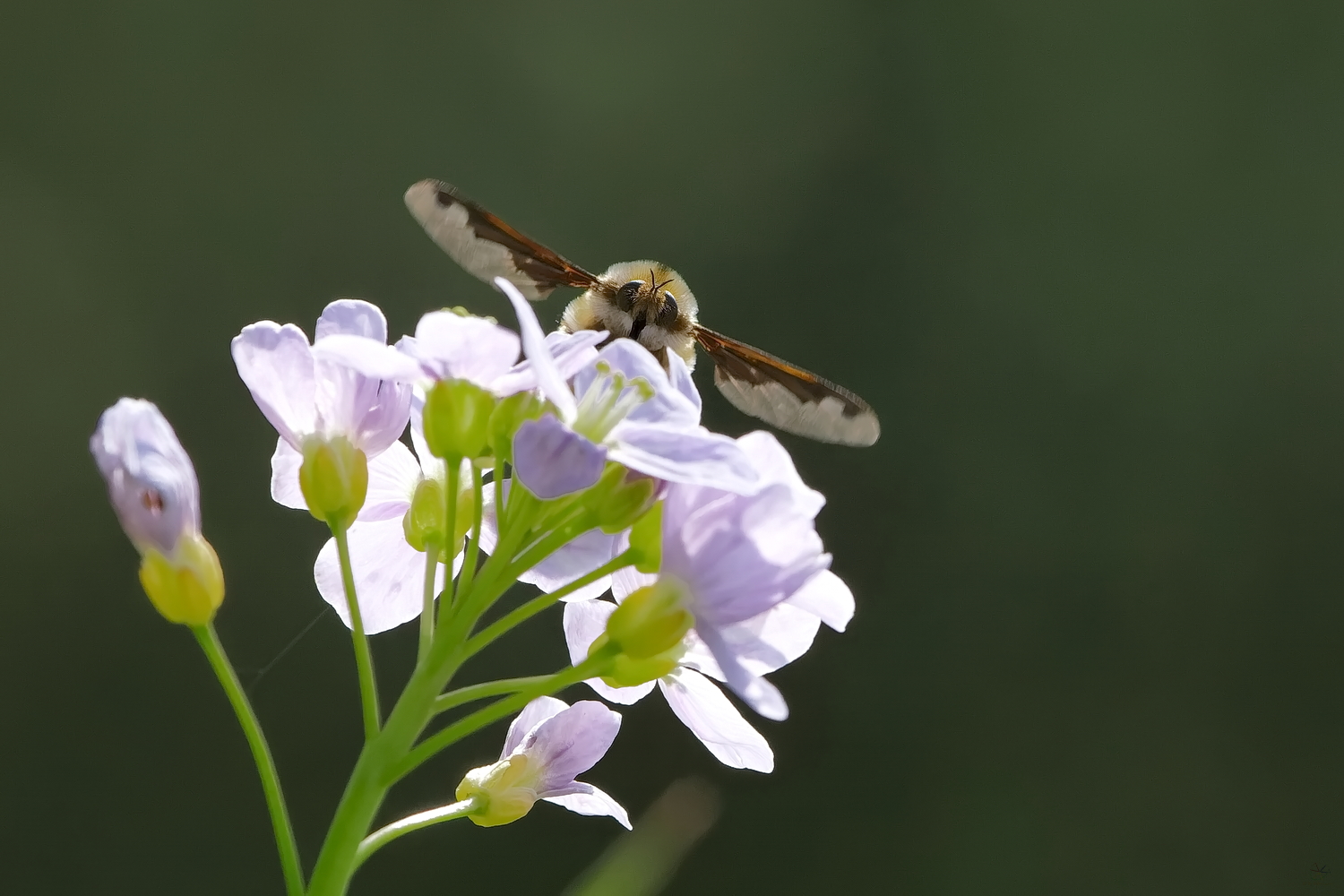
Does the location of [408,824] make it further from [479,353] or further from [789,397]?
[789,397]

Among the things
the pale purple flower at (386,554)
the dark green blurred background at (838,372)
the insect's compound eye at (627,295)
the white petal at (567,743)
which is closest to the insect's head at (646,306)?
the insect's compound eye at (627,295)

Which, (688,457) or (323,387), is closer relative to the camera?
(688,457)

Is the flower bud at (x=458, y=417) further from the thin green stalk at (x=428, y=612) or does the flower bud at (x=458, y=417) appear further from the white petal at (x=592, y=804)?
the white petal at (x=592, y=804)

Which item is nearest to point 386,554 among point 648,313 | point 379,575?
point 379,575

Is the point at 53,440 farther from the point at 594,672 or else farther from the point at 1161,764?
the point at 1161,764

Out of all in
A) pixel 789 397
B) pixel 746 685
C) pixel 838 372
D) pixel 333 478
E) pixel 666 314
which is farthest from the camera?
pixel 838 372

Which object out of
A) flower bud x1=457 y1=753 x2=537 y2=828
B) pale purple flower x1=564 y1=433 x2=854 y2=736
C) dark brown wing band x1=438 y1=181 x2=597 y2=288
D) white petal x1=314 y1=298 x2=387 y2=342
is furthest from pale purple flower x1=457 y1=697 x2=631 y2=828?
dark brown wing band x1=438 y1=181 x2=597 y2=288

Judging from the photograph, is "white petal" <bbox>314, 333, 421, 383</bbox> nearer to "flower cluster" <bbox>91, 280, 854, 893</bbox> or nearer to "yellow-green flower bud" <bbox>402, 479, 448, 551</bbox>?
"flower cluster" <bbox>91, 280, 854, 893</bbox>
